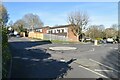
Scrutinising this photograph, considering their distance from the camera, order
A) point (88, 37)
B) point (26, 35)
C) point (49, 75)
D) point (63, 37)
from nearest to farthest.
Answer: point (49, 75) < point (63, 37) < point (88, 37) < point (26, 35)

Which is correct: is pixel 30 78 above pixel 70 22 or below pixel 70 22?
below

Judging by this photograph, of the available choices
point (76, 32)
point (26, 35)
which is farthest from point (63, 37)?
point (26, 35)

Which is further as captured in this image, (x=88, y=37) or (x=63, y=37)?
(x=88, y=37)

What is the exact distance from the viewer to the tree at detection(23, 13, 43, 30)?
90.6m

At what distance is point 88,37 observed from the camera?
77.4m

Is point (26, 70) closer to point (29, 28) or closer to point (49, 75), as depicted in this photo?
point (49, 75)

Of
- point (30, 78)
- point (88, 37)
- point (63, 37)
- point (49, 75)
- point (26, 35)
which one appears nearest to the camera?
point (30, 78)

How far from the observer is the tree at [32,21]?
90.6 meters

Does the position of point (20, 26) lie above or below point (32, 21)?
below

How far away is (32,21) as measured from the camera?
9025 cm

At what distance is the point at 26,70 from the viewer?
1484 centimetres

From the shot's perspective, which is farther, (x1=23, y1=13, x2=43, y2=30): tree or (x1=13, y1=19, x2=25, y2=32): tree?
(x1=13, y1=19, x2=25, y2=32): tree

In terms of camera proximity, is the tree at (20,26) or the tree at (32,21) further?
the tree at (20,26)

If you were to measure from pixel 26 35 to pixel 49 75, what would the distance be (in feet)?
254
